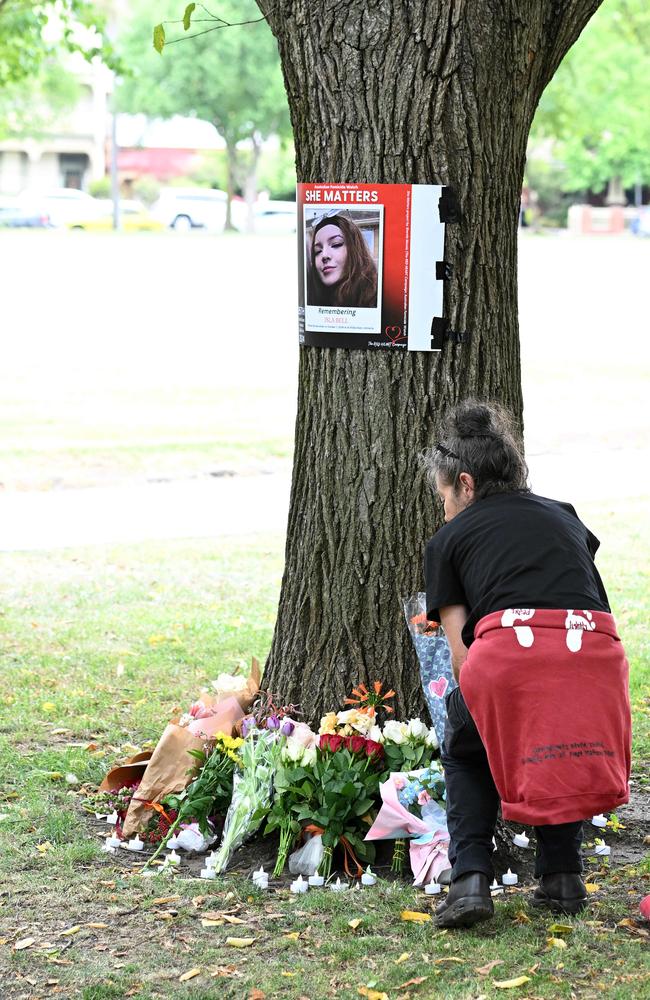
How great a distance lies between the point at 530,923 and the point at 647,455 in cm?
1006

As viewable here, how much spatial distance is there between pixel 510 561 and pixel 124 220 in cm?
5644

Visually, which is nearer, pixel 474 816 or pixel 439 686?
pixel 474 816

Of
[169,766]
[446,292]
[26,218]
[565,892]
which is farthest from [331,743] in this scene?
[26,218]

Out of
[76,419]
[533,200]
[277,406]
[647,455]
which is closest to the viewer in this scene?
[647,455]

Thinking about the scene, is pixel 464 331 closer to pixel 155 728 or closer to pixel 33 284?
pixel 155 728

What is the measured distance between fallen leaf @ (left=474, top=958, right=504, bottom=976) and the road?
245 inches

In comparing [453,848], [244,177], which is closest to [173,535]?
[453,848]

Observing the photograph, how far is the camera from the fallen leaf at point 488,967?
10.5 ft

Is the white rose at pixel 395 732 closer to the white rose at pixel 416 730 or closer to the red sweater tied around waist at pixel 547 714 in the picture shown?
the white rose at pixel 416 730

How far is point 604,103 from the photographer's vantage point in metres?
54.9

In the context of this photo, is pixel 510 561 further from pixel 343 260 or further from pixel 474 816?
pixel 343 260

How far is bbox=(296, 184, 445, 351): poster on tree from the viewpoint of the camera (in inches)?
159

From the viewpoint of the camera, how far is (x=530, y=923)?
348 centimetres

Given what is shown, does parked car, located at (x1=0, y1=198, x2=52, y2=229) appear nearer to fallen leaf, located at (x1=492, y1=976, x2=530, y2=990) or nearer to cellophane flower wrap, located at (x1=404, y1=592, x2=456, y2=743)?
cellophane flower wrap, located at (x1=404, y1=592, x2=456, y2=743)
